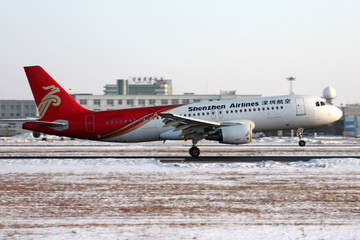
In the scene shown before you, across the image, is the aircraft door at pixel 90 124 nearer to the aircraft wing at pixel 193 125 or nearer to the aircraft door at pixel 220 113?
the aircraft wing at pixel 193 125

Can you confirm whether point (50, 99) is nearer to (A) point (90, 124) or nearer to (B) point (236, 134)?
(A) point (90, 124)

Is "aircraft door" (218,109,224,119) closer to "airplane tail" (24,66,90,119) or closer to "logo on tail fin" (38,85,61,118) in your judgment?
"airplane tail" (24,66,90,119)

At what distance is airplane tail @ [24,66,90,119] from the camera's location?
32750 millimetres

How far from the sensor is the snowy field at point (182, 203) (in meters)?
10.2

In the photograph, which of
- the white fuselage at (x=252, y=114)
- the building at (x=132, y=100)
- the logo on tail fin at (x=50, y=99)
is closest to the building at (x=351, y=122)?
the building at (x=132, y=100)

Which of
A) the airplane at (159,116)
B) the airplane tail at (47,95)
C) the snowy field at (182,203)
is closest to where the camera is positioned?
the snowy field at (182,203)

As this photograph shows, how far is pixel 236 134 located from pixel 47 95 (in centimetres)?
1437

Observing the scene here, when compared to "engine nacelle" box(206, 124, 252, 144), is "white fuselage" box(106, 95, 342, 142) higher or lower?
higher

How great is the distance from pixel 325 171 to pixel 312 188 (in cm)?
565

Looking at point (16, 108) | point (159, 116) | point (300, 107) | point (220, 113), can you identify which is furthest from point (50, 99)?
point (16, 108)

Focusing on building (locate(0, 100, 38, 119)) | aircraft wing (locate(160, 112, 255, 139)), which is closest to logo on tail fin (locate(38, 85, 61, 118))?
aircraft wing (locate(160, 112, 255, 139))

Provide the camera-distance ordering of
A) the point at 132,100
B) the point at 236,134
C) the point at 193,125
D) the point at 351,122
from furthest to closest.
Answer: the point at 132,100 < the point at 351,122 < the point at 193,125 < the point at 236,134

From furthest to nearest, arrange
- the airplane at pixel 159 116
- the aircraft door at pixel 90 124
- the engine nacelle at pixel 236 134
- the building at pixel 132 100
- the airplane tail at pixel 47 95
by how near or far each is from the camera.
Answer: the building at pixel 132 100 → the airplane tail at pixel 47 95 → the aircraft door at pixel 90 124 → the airplane at pixel 159 116 → the engine nacelle at pixel 236 134

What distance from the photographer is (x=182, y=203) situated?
13.4 metres
